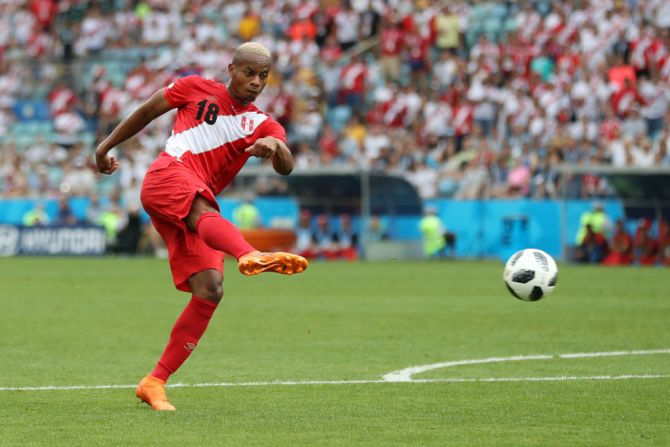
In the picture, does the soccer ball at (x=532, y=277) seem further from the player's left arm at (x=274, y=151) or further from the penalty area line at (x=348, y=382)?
the player's left arm at (x=274, y=151)

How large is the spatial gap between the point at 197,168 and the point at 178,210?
426 millimetres

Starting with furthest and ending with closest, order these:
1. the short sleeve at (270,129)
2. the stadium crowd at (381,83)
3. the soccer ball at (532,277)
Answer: the stadium crowd at (381,83)
the soccer ball at (532,277)
the short sleeve at (270,129)

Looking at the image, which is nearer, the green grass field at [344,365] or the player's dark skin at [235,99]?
the green grass field at [344,365]

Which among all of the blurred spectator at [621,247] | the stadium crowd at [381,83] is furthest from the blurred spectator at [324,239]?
the blurred spectator at [621,247]

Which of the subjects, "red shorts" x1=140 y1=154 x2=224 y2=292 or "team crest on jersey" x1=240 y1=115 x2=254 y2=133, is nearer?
"red shorts" x1=140 y1=154 x2=224 y2=292

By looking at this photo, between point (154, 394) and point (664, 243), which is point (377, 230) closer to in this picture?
point (664, 243)

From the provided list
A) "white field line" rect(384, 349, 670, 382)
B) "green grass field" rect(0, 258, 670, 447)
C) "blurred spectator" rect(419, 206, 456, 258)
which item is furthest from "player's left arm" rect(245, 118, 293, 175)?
"blurred spectator" rect(419, 206, 456, 258)

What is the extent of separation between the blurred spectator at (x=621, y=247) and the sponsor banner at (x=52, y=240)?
38.9 ft

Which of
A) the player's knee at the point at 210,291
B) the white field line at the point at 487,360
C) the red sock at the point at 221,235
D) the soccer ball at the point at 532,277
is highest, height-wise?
the red sock at the point at 221,235

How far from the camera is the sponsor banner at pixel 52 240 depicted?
30.9m

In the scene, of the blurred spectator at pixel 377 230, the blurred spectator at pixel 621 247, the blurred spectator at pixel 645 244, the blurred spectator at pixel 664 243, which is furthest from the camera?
the blurred spectator at pixel 377 230

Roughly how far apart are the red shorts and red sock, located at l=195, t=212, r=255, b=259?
0.14 m

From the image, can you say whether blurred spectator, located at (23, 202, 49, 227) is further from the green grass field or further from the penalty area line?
the penalty area line

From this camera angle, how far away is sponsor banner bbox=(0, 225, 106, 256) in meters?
30.9
